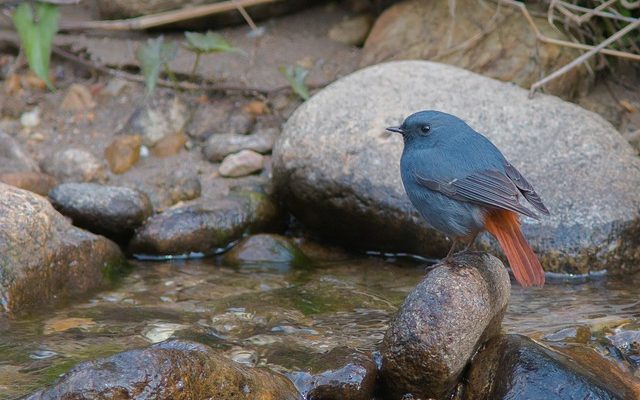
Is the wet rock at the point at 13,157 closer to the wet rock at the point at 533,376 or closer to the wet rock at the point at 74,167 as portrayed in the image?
the wet rock at the point at 74,167

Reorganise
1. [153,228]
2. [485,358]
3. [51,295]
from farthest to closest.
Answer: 1. [153,228]
2. [51,295]
3. [485,358]

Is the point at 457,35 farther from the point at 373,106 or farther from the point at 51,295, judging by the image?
the point at 51,295

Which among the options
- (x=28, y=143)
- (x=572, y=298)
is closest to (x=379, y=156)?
(x=572, y=298)

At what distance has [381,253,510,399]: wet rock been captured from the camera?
4.34 meters

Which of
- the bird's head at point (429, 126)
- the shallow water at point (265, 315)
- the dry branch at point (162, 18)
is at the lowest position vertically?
the shallow water at point (265, 315)

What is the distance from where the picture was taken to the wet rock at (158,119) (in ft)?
25.7

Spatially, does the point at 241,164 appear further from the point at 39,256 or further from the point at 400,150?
the point at 39,256

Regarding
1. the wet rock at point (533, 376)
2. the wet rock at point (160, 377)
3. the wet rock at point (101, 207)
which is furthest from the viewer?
the wet rock at point (101, 207)

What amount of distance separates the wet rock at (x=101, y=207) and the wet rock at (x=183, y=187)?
1.85 feet

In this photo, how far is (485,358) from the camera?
463 centimetres

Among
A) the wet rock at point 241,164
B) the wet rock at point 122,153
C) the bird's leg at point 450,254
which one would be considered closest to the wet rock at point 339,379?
the bird's leg at point 450,254

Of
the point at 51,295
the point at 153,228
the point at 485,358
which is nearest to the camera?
the point at 485,358

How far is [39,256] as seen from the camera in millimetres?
5512

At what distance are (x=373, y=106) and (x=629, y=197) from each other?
188 centimetres
